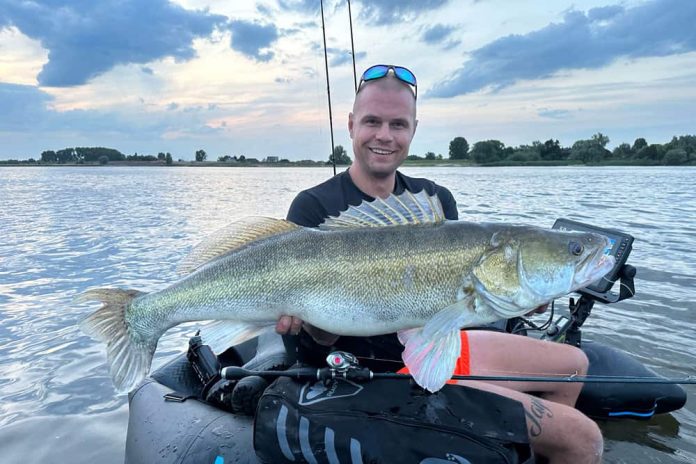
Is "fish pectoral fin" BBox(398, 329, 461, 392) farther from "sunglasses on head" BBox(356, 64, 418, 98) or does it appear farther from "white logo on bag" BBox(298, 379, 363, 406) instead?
"sunglasses on head" BBox(356, 64, 418, 98)

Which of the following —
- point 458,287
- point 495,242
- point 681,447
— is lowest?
point 681,447

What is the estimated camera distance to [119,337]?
306cm

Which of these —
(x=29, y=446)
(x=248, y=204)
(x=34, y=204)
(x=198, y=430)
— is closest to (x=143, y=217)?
(x=248, y=204)

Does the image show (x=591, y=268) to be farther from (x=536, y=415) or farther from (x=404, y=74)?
(x=404, y=74)

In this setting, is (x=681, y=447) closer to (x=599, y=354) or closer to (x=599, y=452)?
(x=599, y=354)

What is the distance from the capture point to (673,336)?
20.1ft

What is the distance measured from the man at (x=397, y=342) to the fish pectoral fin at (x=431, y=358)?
326 millimetres

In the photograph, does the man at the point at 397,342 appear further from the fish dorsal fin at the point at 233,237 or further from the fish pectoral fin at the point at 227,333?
the fish dorsal fin at the point at 233,237

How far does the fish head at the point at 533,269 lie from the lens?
2.81 meters

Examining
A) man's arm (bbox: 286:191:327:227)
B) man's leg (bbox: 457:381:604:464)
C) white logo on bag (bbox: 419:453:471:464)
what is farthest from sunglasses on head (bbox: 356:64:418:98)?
white logo on bag (bbox: 419:453:471:464)

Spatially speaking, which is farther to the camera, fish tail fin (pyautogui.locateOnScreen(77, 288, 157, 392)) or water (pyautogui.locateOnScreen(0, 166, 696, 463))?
water (pyautogui.locateOnScreen(0, 166, 696, 463))

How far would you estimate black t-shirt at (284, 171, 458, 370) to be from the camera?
11.0 ft

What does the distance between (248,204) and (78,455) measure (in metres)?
19.2

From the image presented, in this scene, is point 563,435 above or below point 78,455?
above
